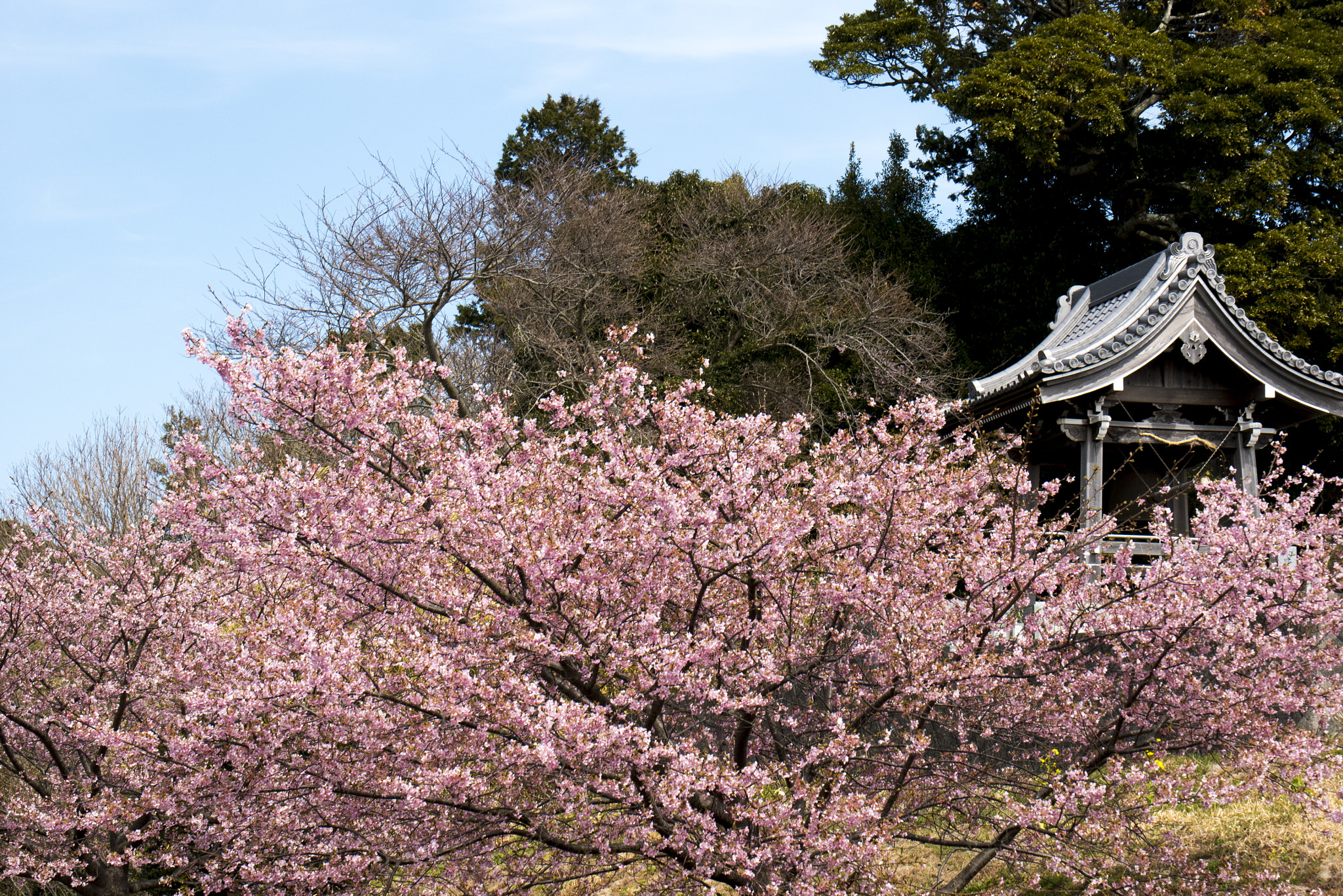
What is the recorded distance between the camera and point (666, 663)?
145 inches

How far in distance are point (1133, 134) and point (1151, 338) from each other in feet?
33.3

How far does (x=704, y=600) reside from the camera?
446 centimetres

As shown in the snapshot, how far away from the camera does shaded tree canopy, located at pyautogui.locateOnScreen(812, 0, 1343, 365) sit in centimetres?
1672

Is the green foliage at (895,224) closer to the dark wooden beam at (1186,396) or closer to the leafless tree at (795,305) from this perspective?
the leafless tree at (795,305)

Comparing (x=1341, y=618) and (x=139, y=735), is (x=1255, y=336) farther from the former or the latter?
(x=139, y=735)

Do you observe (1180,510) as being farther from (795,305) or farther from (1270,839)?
(795,305)

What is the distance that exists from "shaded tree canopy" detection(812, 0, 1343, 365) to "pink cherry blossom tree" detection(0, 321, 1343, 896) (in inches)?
533

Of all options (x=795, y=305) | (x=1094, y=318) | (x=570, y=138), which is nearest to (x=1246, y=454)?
(x=1094, y=318)

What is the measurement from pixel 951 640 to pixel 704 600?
3.34ft

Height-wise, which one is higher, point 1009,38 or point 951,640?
point 1009,38

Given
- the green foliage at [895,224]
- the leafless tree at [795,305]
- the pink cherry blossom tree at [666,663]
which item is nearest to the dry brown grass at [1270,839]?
the pink cherry blossom tree at [666,663]

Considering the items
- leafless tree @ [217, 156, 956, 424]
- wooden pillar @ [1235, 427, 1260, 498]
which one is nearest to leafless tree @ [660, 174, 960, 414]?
leafless tree @ [217, 156, 956, 424]

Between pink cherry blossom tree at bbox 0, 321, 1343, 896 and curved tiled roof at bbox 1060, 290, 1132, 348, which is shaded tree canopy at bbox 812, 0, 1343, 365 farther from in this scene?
pink cherry blossom tree at bbox 0, 321, 1343, 896

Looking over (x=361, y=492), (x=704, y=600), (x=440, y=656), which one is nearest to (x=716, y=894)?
(x=704, y=600)
